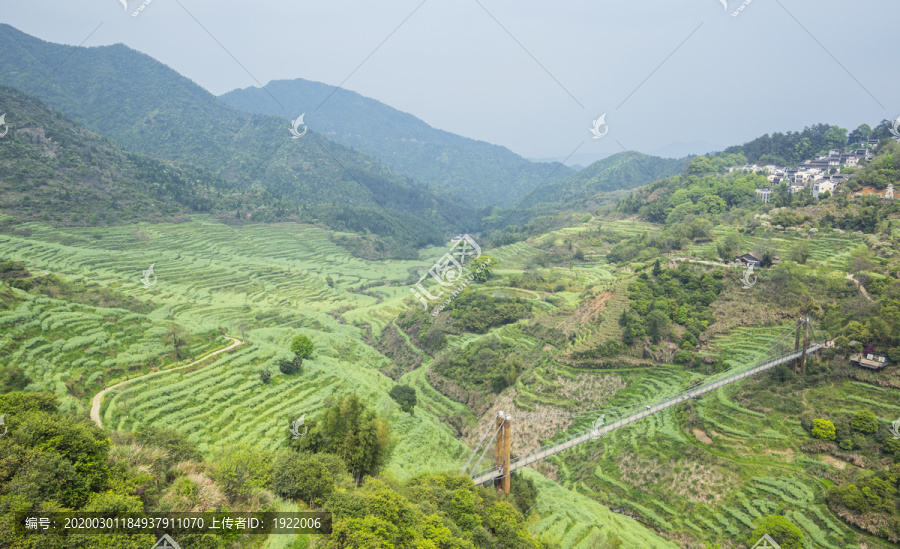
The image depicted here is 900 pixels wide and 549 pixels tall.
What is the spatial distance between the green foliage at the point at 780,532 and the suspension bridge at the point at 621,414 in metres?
4.96

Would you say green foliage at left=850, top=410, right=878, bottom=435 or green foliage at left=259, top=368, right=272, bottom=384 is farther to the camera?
green foliage at left=259, top=368, right=272, bottom=384

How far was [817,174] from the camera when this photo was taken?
4047 centimetres

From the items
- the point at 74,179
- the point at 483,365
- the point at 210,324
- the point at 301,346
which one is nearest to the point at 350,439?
the point at 301,346

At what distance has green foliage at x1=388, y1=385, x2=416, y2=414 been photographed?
20.1 metres

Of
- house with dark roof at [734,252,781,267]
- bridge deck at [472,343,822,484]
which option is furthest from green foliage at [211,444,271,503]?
house with dark roof at [734,252,781,267]

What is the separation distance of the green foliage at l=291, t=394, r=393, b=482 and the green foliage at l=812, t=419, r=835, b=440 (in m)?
14.9

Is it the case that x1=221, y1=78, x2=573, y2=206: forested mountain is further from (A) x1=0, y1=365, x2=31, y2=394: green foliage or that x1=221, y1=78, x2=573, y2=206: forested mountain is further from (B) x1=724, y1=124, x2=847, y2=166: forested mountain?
(A) x1=0, y1=365, x2=31, y2=394: green foliage

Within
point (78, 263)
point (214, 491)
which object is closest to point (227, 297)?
point (78, 263)

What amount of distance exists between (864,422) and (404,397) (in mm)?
16799

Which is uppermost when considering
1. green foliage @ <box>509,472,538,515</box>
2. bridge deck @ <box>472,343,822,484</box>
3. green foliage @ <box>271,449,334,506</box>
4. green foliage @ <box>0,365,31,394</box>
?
green foliage @ <box>0,365,31,394</box>

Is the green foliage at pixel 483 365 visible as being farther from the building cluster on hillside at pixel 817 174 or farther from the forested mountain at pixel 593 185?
the forested mountain at pixel 593 185

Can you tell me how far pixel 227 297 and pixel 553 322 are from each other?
21.2 meters

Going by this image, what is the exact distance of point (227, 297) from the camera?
30.3m

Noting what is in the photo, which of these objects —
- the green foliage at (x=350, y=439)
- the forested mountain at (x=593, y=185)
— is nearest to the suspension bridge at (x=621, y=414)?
the green foliage at (x=350, y=439)
